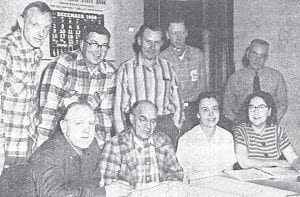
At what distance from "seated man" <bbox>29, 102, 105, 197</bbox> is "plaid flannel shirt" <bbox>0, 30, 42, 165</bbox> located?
0.38 metres

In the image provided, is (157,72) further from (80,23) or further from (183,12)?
(80,23)

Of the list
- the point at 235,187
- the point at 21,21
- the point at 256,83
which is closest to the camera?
the point at 235,187

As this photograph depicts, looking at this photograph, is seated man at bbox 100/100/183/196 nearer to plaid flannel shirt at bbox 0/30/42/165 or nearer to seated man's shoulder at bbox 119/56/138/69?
seated man's shoulder at bbox 119/56/138/69

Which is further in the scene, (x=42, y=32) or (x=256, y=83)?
(x=256, y=83)

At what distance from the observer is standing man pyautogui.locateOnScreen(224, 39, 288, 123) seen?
289cm

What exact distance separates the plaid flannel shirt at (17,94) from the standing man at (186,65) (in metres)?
0.86

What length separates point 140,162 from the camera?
224 centimetres

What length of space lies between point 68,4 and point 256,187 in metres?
1.31

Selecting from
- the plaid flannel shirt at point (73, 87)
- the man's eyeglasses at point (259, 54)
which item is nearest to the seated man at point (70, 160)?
the plaid flannel shirt at point (73, 87)

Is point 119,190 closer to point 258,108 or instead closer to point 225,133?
point 225,133

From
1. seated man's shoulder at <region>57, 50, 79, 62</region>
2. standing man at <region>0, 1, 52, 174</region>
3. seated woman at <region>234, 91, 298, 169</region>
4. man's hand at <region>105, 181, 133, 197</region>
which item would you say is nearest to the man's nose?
standing man at <region>0, 1, 52, 174</region>

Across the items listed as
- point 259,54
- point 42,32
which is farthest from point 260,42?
point 42,32

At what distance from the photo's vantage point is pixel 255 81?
292cm

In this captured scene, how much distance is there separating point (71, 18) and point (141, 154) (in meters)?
0.80
